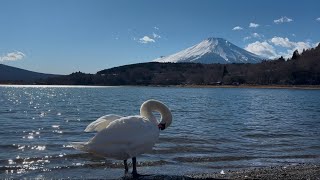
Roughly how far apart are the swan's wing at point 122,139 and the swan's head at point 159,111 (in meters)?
1.12

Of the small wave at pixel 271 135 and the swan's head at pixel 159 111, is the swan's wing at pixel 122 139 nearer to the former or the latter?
the swan's head at pixel 159 111

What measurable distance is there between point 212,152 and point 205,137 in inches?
192

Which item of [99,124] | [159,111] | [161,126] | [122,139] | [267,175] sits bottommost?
[267,175]

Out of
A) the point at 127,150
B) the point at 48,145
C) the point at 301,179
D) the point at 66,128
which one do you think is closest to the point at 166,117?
the point at 127,150

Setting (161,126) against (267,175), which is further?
(161,126)

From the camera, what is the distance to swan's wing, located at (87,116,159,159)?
1162cm

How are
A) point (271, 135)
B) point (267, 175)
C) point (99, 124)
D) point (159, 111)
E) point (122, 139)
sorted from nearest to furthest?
point (122, 139) < point (99, 124) < point (267, 175) < point (159, 111) < point (271, 135)

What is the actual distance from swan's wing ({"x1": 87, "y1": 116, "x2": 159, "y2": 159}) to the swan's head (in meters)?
1.12

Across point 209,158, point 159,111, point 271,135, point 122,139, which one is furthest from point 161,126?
point 271,135

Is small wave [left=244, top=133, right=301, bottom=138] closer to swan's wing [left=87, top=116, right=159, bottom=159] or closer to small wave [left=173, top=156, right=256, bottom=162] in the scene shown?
small wave [left=173, top=156, right=256, bottom=162]

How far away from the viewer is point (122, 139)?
1160cm

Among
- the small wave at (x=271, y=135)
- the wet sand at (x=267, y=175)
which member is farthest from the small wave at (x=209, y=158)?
the small wave at (x=271, y=135)

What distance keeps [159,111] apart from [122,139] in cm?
197

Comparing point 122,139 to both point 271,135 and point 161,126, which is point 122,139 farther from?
point 271,135
